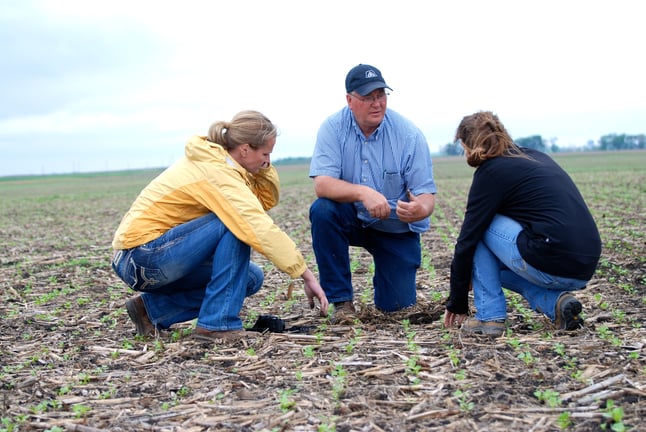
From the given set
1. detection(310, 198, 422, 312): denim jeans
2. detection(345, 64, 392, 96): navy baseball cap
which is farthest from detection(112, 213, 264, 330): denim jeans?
detection(345, 64, 392, 96): navy baseball cap

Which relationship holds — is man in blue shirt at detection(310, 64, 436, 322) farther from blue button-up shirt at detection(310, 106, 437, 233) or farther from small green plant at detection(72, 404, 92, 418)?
small green plant at detection(72, 404, 92, 418)

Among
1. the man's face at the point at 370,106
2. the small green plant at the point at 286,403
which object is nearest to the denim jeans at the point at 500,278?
the man's face at the point at 370,106

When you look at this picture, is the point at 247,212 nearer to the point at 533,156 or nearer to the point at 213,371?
the point at 213,371

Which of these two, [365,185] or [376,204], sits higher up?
[365,185]

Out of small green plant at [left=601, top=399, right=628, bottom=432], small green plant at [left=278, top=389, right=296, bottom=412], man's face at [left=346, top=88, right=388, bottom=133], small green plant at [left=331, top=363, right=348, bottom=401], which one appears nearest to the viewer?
small green plant at [left=601, top=399, right=628, bottom=432]

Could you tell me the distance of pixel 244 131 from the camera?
14.6 ft

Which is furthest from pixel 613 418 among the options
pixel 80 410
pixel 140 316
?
pixel 140 316

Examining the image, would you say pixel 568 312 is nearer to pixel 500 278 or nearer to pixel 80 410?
pixel 500 278

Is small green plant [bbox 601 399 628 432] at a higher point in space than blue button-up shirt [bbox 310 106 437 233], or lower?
lower

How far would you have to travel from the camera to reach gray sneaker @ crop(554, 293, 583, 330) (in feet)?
14.1

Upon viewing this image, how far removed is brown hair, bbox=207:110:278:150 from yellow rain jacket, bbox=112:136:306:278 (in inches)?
3.5

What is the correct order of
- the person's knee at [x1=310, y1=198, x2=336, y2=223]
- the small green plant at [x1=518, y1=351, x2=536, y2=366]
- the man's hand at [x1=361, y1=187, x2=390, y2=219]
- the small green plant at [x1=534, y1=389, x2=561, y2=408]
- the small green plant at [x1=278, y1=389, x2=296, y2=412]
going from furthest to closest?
the person's knee at [x1=310, y1=198, x2=336, y2=223], the man's hand at [x1=361, y1=187, x2=390, y2=219], the small green plant at [x1=518, y1=351, x2=536, y2=366], the small green plant at [x1=278, y1=389, x2=296, y2=412], the small green plant at [x1=534, y1=389, x2=561, y2=408]

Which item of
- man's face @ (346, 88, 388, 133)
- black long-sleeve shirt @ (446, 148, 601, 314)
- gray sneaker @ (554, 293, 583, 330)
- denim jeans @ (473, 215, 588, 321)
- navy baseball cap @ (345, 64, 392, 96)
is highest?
navy baseball cap @ (345, 64, 392, 96)

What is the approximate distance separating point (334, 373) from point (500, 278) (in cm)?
154
